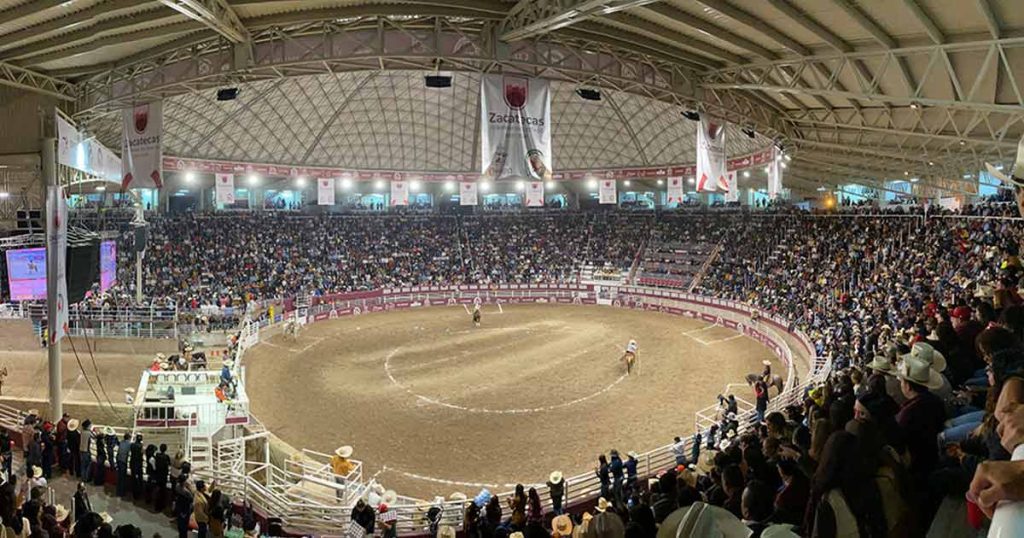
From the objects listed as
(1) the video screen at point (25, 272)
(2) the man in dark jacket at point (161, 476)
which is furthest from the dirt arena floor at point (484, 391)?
(1) the video screen at point (25, 272)

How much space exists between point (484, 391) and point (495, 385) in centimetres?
90

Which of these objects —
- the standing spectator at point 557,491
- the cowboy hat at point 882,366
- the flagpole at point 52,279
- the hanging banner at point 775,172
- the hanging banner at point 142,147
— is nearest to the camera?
the cowboy hat at point 882,366

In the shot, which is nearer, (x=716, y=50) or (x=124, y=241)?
(x=716, y=50)

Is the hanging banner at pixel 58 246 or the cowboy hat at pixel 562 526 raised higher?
the hanging banner at pixel 58 246

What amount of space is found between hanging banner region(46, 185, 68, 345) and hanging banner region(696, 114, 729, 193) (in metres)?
17.7

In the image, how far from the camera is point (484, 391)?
2333 cm

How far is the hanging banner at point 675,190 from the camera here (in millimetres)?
40250

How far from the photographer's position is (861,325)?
2177cm

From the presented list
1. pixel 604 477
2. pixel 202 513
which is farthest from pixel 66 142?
pixel 604 477

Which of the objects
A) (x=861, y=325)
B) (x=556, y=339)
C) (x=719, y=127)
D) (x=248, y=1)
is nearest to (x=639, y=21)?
(x=719, y=127)

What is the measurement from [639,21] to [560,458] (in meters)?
11.6

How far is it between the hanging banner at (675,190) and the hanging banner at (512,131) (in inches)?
967

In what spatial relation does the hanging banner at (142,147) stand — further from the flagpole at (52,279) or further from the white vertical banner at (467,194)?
the white vertical banner at (467,194)

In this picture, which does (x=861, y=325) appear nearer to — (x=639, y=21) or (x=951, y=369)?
(x=639, y=21)
